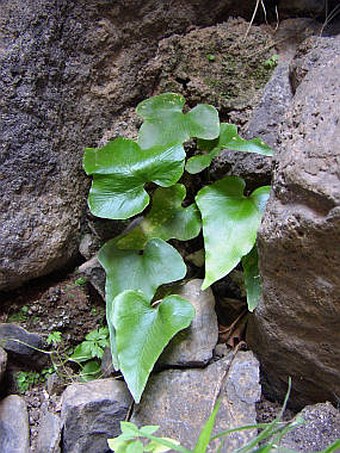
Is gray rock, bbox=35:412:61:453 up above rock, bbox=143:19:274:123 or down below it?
below

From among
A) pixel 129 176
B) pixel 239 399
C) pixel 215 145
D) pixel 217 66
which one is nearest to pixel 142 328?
pixel 239 399

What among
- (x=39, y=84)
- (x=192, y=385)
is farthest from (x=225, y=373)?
(x=39, y=84)

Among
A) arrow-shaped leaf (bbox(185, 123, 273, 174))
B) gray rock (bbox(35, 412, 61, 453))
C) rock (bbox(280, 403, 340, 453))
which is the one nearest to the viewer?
rock (bbox(280, 403, 340, 453))

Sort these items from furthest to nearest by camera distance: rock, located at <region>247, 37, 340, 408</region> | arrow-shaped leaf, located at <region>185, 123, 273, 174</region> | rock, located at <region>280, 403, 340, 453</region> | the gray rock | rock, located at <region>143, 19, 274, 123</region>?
rock, located at <region>143, 19, 274, 123</region>
arrow-shaped leaf, located at <region>185, 123, 273, 174</region>
the gray rock
rock, located at <region>280, 403, 340, 453</region>
rock, located at <region>247, 37, 340, 408</region>

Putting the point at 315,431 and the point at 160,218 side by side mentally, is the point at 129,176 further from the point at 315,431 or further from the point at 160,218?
the point at 315,431

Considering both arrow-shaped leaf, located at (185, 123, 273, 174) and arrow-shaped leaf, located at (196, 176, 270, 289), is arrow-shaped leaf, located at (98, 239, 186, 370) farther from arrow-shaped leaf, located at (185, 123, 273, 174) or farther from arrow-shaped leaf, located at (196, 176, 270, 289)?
arrow-shaped leaf, located at (185, 123, 273, 174)

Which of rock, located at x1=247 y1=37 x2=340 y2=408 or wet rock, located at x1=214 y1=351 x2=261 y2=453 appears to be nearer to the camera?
rock, located at x1=247 y1=37 x2=340 y2=408

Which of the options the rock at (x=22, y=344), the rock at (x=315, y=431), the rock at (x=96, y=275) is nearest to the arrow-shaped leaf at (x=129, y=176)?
the rock at (x=96, y=275)

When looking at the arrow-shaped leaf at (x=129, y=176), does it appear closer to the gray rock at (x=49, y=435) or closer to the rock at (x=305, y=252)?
the rock at (x=305, y=252)

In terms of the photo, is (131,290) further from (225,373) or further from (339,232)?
(339,232)

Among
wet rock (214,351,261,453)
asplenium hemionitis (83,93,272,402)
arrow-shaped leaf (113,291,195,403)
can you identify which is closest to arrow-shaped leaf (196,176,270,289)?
asplenium hemionitis (83,93,272,402)
